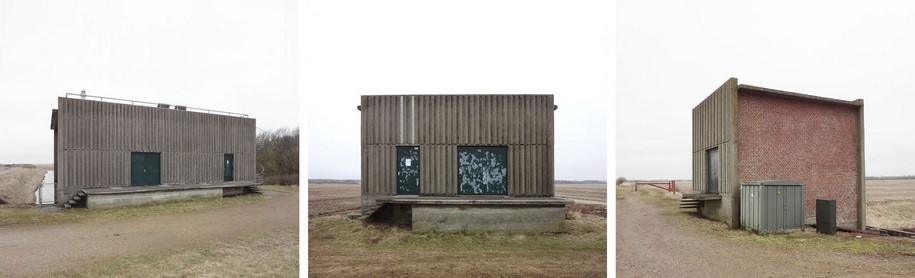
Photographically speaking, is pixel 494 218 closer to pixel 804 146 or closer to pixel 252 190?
pixel 804 146

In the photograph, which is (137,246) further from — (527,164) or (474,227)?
(527,164)

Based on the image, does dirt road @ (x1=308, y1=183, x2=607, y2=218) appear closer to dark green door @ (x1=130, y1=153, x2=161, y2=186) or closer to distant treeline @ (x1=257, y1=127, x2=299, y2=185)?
distant treeline @ (x1=257, y1=127, x2=299, y2=185)

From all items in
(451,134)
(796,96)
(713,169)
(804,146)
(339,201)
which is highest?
(796,96)

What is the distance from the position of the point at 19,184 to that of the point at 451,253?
1332 cm

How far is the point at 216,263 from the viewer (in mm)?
5086

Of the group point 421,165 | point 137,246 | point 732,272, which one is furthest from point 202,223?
point 732,272

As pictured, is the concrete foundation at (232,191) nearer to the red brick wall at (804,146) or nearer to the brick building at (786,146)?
the brick building at (786,146)

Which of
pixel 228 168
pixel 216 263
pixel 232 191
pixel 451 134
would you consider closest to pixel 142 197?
pixel 232 191

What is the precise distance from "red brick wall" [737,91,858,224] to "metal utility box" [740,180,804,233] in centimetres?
76

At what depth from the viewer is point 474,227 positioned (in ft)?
22.7

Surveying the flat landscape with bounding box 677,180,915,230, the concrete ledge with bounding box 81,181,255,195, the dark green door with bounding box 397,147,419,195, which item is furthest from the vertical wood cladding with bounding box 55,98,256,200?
the flat landscape with bounding box 677,180,915,230

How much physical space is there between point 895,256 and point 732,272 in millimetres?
2676

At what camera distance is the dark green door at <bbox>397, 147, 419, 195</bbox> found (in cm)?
824

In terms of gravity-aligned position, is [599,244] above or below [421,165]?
below
